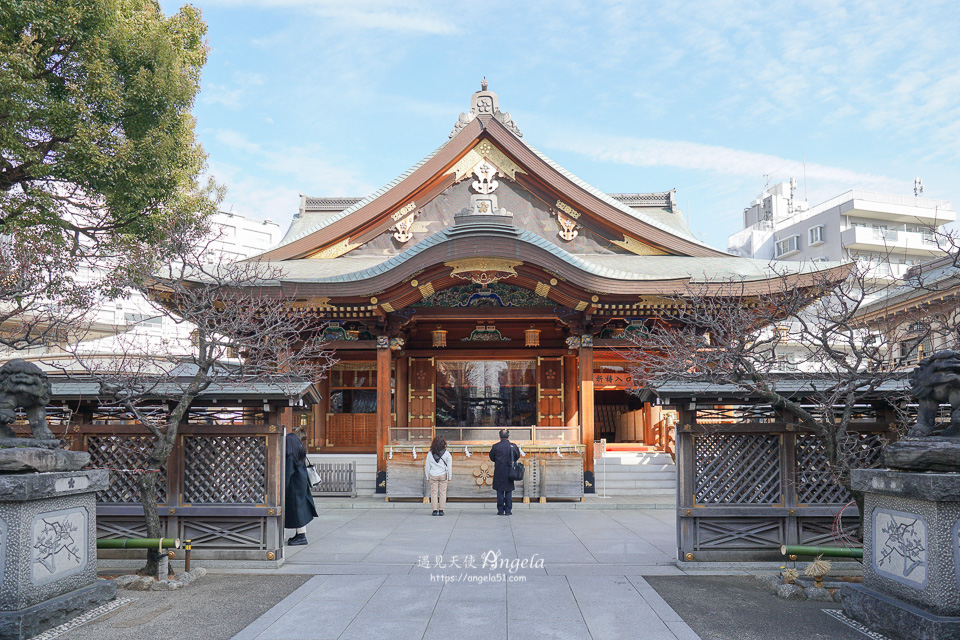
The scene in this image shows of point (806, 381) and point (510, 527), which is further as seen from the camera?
point (510, 527)

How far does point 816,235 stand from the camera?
4416 cm

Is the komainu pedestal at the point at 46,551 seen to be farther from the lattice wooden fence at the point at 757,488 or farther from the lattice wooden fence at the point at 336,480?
the lattice wooden fence at the point at 336,480

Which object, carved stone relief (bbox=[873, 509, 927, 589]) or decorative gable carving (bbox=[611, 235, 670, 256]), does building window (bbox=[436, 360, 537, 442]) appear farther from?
carved stone relief (bbox=[873, 509, 927, 589])

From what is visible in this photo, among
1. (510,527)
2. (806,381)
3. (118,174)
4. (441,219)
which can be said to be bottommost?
(510,527)

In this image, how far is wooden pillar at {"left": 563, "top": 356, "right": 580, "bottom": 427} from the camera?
18.2 metres

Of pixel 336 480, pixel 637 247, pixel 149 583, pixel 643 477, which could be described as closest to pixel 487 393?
pixel 643 477

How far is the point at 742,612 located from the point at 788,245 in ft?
145

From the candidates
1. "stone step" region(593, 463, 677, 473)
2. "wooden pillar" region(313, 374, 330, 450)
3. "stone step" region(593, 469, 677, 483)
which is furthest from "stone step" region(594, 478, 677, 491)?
"wooden pillar" region(313, 374, 330, 450)

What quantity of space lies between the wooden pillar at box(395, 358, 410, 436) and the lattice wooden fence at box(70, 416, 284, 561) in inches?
353

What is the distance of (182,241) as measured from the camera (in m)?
9.19

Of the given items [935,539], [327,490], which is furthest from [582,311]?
[935,539]

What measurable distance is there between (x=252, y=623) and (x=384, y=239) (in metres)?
12.8

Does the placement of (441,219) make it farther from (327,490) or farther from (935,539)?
(935,539)

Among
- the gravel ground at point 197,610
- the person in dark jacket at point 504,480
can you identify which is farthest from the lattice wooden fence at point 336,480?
the gravel ground at point 197,610
